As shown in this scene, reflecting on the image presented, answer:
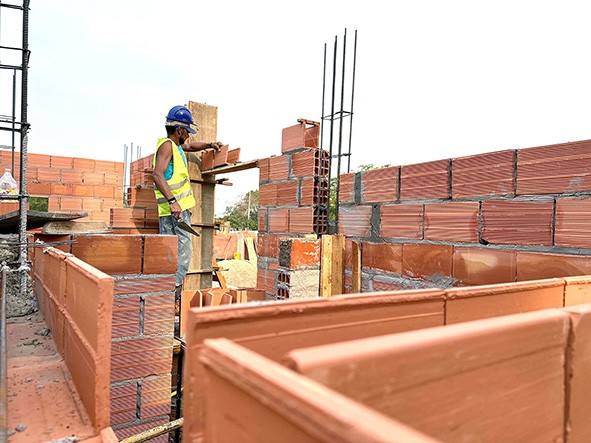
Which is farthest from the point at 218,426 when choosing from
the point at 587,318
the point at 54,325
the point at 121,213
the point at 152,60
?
the point at 152,60

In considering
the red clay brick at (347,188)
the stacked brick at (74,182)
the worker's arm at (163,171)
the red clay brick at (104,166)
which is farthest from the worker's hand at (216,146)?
the red clay brick at (104,166)

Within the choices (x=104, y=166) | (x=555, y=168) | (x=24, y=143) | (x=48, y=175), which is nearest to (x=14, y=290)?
(x=24, y=143)

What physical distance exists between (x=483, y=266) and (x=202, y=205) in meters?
4.87

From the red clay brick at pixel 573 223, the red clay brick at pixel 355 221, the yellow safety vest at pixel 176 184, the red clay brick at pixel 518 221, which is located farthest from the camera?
the yellow safety vest at pixel 176 184

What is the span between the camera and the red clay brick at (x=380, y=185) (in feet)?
11.0

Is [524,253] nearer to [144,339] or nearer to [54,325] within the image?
[144,339]

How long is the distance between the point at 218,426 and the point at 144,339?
92.6 inches

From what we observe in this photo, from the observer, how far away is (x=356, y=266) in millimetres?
3697

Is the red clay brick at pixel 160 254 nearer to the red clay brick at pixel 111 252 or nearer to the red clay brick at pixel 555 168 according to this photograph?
the red clay brick at pixel 111 252

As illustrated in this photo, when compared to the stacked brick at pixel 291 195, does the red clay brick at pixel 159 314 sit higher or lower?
lower

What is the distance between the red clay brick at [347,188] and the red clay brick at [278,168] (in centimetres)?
96

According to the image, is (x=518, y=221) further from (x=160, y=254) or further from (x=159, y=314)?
(x=159, y=314)

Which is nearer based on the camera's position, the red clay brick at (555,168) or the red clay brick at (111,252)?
the red clay brick at (555,168)

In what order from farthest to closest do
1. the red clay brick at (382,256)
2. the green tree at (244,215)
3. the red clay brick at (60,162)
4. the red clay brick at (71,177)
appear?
1. the green tree at (244,215)
2. the red clay brick at (71,177)
3. the red clay brick at (60,162)
4. the red clay brick at (382,256)
